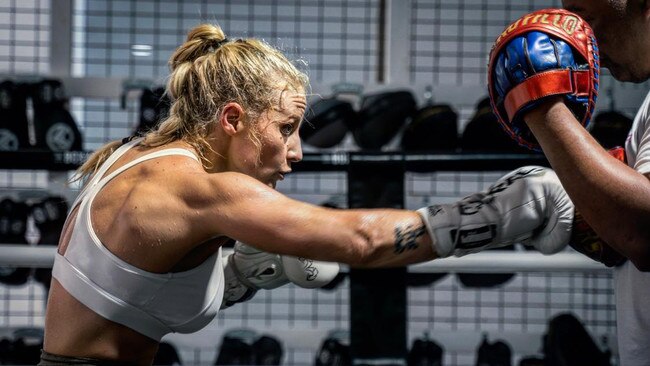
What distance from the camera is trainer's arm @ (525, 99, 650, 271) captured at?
1.76m

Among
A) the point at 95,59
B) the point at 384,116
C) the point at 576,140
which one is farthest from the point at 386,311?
the point at 95,59

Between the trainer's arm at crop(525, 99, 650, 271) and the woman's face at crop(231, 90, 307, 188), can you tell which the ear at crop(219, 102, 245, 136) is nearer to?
the woman's face at crop(231, 90, 307, 188)

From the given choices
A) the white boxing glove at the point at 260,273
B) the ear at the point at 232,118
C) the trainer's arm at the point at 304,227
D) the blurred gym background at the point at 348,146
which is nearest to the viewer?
the trainer's arm at the point at 304,227

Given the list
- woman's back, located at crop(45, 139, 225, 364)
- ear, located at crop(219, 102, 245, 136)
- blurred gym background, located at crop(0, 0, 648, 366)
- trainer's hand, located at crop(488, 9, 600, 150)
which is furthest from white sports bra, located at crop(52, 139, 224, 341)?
blurred gym background, located at crop(0, 0, 648, 366)

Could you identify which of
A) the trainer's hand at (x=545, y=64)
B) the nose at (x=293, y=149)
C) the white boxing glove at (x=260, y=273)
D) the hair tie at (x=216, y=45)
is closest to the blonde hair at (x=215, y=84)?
the hair tie at (x=216, y=45)

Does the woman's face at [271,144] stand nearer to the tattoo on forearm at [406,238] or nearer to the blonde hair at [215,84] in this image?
the blonde hair at [215,84]

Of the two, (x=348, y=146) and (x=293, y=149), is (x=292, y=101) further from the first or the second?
(x=348, y=146)

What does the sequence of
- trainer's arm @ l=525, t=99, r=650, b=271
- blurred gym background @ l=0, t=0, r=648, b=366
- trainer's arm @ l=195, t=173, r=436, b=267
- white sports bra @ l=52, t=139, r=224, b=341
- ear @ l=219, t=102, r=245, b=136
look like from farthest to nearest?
blurred gym background @ l=0, t=0, r=648, b=366 → ear @ l=219, t=102, r=245, b=136 → white sports bra @ l=52, t=139, r=224, b=341 → trainer's arm @ l=195, t=173, r=436, b=267 → trainer's arm @ l=525, t=99, r=650, b=271

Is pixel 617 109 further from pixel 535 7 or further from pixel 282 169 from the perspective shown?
pixel 282 169

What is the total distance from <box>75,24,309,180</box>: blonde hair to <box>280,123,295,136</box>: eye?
64 mm

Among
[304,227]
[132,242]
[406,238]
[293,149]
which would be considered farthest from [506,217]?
[132,242]

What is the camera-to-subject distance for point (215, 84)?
220 cm

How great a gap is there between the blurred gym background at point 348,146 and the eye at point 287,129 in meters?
1.16

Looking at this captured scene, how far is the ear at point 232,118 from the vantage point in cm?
218
